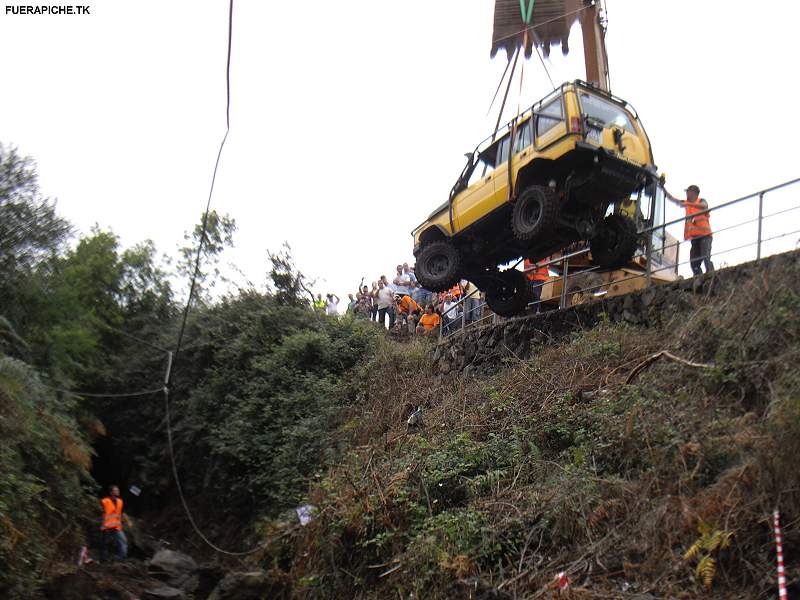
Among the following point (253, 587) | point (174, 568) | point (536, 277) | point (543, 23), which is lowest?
point (174, 568)

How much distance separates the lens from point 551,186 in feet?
34.1

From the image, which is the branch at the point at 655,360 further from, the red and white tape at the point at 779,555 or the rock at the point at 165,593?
the rock at the point at 165,593

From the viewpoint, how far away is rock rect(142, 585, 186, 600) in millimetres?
12164

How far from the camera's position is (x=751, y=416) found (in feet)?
22.3

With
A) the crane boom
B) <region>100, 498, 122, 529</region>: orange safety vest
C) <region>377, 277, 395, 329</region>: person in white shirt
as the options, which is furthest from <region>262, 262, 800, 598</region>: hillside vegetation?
<region>377, 277, 395, 329</region>: person in white shirt

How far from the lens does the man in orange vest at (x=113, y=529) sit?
14.1 metres

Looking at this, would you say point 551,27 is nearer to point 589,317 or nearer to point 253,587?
point 589,317

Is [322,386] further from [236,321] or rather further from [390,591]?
[390,591]

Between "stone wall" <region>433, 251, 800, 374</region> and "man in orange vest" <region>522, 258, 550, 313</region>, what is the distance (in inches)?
21.1

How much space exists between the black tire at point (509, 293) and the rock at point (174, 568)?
23.7 ft

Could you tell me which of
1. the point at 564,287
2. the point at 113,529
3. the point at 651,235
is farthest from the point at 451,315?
the point at 113,529

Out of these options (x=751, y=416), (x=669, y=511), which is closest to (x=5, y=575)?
(x=669, y=511)

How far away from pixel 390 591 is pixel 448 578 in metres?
1.18

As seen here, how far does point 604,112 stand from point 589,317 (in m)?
3.07
